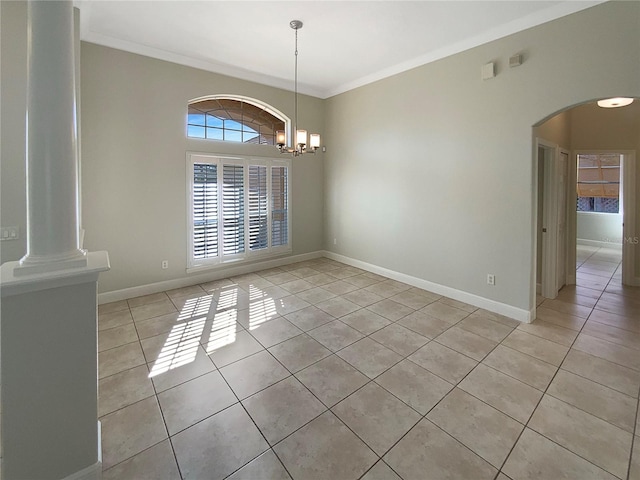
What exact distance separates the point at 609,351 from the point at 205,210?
5.25m

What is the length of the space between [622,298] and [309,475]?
5037 mm

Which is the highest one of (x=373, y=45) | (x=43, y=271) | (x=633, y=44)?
(x=373, y=45)

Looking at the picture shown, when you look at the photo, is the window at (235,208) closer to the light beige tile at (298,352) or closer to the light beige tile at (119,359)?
the light beige tile at (119,359)

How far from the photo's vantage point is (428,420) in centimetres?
201

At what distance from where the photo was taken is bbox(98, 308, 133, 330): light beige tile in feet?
11.0

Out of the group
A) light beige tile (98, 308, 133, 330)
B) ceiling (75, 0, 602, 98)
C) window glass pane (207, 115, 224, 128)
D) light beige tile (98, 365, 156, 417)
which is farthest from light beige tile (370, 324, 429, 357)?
window glass pane (207, 115, 224, 128)

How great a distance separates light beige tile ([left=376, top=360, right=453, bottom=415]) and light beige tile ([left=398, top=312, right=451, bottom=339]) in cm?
68

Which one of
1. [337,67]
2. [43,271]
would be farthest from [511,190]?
[43,271]

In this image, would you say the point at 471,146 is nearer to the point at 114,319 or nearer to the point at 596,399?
the point at 596,399

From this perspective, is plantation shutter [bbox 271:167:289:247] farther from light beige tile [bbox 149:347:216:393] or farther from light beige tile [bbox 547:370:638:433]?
light beige tile [bbox 547:370:638:433]

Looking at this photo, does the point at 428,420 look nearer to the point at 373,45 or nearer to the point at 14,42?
the point at 373,45

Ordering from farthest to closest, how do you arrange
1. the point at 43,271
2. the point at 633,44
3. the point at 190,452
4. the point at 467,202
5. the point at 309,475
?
the point at 467,202 → the point at 633,44 → the point at 190,452 → the point at 309,475 → the point at 43,271

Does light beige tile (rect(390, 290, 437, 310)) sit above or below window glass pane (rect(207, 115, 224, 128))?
below

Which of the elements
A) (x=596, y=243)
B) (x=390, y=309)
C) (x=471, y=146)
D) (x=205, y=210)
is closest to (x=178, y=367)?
(x=390, y=309)
